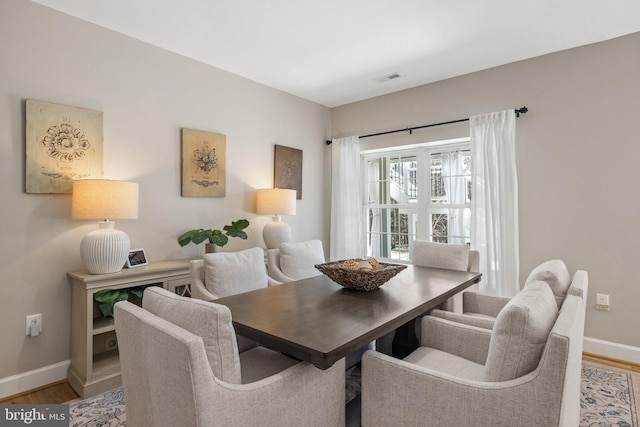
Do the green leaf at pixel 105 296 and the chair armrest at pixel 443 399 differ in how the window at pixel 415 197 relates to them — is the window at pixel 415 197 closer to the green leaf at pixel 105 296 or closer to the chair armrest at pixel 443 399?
the chair armrest at pixel 443 399

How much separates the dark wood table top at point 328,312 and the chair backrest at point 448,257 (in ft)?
1.13

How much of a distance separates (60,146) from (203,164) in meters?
1.13

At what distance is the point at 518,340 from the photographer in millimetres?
1144

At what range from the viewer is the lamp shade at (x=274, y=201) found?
3.57 meters

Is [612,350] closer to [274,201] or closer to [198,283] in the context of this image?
[274,201]

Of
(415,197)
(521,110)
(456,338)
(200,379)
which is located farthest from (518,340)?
(415,197)

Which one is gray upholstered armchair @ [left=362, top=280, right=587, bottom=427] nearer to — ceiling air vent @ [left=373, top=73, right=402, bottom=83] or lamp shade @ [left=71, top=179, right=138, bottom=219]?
lamp shade @ [left=71, top=179, right=138, bottom=219]

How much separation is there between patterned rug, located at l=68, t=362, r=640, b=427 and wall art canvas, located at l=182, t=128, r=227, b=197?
1.72 meters

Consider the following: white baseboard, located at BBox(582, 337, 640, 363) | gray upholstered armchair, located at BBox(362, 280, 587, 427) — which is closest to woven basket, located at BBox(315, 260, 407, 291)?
gray upholstered armchair, located at BBox(362, 280, 587, 427)

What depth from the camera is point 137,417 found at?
54.7 inches

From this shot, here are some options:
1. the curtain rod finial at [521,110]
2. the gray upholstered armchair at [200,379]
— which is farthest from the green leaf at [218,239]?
the curtain rod finial at [521,110]

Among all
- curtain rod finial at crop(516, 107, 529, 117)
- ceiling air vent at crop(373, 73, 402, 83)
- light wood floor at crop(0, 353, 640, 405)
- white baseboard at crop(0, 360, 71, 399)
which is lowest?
light wood floor at crop(0, 353, 640, 405)

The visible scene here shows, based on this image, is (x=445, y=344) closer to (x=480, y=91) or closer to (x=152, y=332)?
(x=152, y=332)

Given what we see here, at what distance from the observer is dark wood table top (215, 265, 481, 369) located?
1256mm
